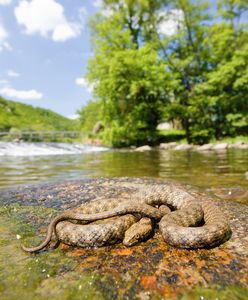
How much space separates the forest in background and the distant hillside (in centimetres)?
3214

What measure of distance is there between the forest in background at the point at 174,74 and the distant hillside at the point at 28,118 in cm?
3214

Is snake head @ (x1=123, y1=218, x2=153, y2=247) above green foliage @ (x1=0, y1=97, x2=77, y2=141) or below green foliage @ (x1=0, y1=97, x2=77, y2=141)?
below

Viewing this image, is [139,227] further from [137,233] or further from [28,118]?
[28,118]

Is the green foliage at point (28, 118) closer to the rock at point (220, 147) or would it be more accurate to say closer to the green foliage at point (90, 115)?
the green foliage at point (90, 115)

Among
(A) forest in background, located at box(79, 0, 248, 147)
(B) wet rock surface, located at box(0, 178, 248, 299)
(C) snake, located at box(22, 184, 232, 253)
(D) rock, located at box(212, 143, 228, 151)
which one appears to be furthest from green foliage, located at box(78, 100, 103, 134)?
(B) wet rock surface, located at box(0, 178, 248, 299)

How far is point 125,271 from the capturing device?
3094 millimetres

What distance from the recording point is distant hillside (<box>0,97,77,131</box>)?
66.5 m

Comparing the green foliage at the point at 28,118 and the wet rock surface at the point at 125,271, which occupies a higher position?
the green foliage at the point at 28,118

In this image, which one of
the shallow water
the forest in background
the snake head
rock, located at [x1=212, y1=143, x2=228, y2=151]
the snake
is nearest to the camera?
the shallow water

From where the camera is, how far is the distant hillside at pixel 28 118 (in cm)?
6647

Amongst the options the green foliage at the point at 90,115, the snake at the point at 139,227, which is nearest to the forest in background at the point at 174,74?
the green foliage at the point at 90,115

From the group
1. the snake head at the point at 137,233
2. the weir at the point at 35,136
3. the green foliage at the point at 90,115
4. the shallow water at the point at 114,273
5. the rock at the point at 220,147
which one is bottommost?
the shallow water at the point at 114,273

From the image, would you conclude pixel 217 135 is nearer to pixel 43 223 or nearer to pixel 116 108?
pixel 116 108

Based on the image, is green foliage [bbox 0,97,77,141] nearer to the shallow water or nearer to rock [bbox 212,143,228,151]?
rock [bbox 212,143,228,151]
